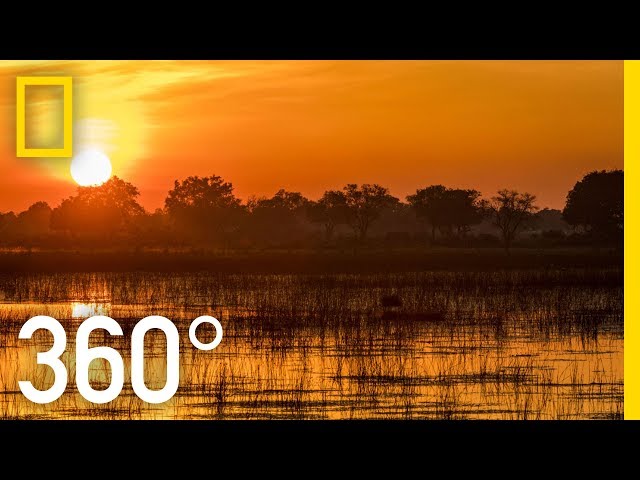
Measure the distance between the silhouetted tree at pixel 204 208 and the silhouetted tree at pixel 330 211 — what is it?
357 inches

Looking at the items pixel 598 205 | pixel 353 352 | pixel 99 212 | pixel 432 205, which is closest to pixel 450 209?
pixel 432 205

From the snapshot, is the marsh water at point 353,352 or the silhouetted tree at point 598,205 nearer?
the marsh water at point 353,352

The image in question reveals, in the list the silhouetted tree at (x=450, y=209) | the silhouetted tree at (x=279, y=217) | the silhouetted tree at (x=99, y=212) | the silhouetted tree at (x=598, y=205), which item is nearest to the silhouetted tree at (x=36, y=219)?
the silhouetted tree at (x=99, y=212)

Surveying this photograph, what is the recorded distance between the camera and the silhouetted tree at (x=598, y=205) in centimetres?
7600

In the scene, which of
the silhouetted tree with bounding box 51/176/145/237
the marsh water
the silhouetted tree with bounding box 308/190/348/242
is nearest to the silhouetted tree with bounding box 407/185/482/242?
the silhouetted tree with bounding box 308/190/348/242

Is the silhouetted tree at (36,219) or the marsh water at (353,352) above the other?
the silhouetted tree at (36,219)

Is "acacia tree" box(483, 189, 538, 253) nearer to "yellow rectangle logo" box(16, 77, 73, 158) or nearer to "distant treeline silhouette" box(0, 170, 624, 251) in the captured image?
"distant treeline silhouette" box(0, 170, 624, 251)

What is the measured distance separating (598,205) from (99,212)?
3195cm

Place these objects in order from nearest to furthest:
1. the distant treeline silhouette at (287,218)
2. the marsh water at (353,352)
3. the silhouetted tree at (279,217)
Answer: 1. the marsh water at (353,352)
2. the distant treeline silhouette at (287,218)
3. the silhouetted tree at (279,217)

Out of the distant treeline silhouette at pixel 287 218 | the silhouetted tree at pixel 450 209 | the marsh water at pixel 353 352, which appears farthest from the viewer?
the silhouetted tree at pixel 450 209

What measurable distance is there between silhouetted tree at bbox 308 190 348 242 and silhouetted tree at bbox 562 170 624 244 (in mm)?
20194

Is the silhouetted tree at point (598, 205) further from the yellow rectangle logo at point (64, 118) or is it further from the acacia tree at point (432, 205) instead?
the yellow rectangle logo at point (64, 118)

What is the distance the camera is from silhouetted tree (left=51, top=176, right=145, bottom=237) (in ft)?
248

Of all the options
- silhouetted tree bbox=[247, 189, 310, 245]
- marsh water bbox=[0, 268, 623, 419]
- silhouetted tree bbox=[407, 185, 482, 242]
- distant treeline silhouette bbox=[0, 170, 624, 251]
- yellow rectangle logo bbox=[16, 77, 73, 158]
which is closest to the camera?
yellow rectangle logo bbox=[16, 77, 73, 158]
